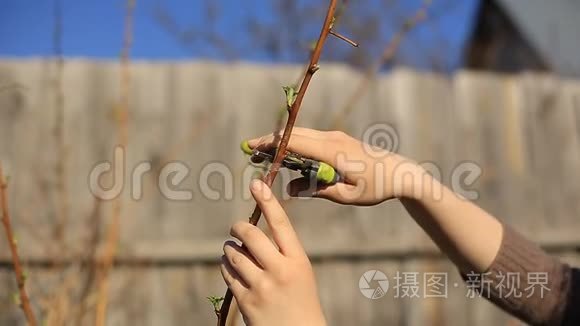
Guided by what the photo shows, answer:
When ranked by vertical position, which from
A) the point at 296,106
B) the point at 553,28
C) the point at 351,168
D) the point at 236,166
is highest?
the point at 553,28

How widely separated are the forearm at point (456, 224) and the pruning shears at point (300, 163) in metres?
0.26

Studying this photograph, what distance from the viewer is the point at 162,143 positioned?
8.35 feet

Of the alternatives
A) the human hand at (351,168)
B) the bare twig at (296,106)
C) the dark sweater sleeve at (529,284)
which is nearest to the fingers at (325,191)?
the human hand at (351,168)

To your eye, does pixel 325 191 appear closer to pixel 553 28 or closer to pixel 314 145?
pixel 314 145

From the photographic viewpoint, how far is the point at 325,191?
91 cm

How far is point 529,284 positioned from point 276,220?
2.81 ft

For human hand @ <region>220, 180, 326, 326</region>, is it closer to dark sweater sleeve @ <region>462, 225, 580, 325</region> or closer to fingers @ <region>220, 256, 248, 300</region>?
fingers @ <region>220, 256, 248, 300</region>

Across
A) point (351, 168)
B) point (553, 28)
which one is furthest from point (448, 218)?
point (553, 28)

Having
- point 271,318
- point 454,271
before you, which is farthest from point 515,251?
point 454,271

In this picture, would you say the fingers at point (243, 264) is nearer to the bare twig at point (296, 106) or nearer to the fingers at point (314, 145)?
the bare twig at point (296, 106)

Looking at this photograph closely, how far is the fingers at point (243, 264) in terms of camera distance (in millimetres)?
688

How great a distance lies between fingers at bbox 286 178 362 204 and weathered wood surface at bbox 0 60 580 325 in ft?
4.27

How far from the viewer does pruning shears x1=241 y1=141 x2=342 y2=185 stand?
79 cm

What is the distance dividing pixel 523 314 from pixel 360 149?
0.66 meters
